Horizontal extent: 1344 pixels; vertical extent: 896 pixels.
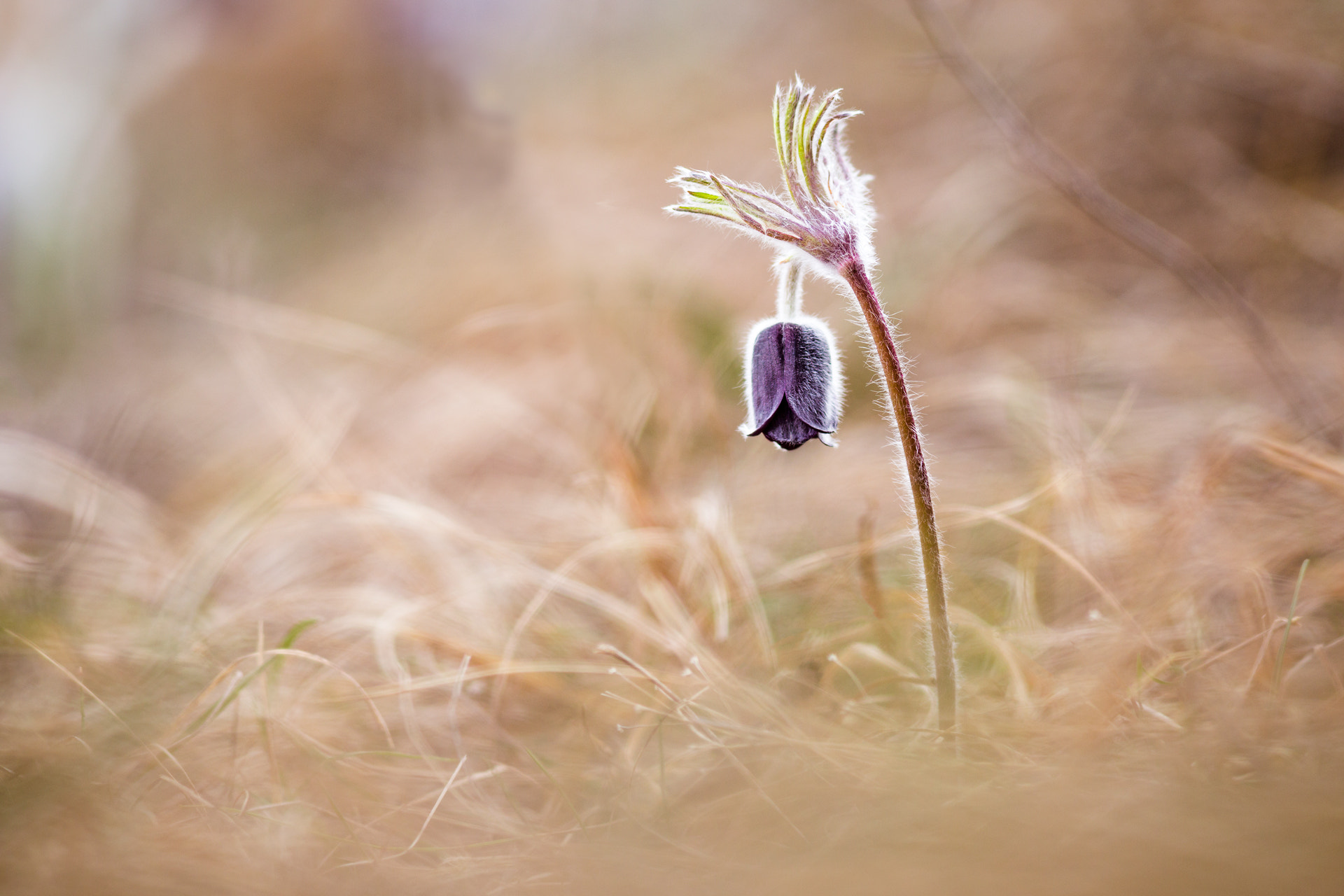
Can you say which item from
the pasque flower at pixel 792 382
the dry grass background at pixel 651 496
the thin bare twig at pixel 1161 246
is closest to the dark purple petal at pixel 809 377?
the pasque flower at pixel 792 382

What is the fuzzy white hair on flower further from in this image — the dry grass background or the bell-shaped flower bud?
the dry grass background

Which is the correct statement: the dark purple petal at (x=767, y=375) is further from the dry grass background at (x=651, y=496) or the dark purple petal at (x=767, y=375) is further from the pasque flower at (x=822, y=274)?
the dry grass background at (x=651, y=496)

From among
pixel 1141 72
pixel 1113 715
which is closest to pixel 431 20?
pixel 1141 72

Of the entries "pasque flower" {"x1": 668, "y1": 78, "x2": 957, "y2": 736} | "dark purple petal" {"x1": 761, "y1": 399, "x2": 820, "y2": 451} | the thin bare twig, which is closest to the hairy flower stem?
"pasque flower" {"x1": 668, "y1": 78, "x2": 957, "y2": 736}

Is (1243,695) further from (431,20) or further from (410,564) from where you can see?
(431,20)

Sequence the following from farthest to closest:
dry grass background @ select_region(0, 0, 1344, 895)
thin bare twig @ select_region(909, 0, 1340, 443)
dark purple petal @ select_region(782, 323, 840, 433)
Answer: thin bare twig @ select_region(909, 0, 1340, 443) < dark purple petal @ select_region(782, 323, 840, 433) < dry grass background @ select_region(0, 0, 1344, 895)
